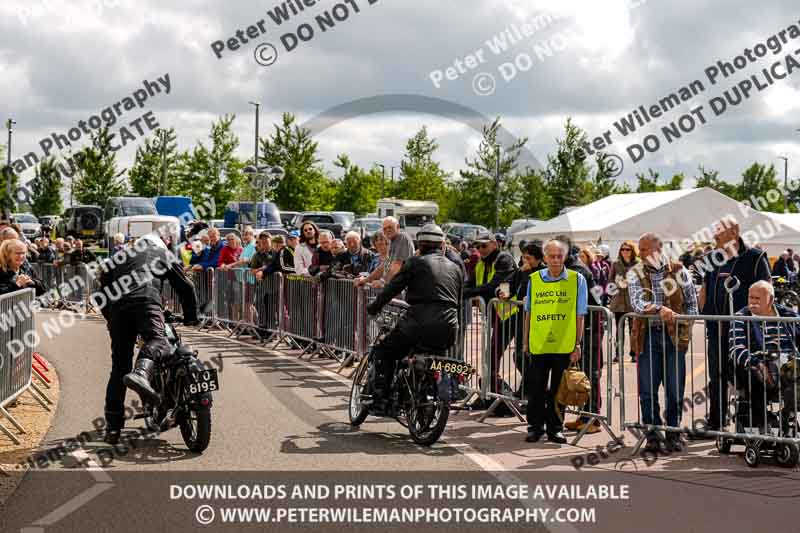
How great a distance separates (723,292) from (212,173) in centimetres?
5114

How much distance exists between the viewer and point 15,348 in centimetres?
981

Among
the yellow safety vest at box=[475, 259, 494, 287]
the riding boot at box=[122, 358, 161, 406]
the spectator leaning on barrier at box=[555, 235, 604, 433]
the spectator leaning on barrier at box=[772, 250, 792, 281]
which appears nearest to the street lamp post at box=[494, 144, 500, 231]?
the spectator leaning on barrier at box=[772, 250, 792, 281]

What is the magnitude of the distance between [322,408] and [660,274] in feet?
12.3

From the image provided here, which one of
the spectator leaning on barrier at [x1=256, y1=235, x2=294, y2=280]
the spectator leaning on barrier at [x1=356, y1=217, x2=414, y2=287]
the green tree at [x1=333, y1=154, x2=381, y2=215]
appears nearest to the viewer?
the spectator leaning on barrier at [x1=356, y1=217, x2=414, y2=287]

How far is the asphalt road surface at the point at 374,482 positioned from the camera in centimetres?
607

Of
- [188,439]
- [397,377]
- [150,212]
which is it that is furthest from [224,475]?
[150,212]

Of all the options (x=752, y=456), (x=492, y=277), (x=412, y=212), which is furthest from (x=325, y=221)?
(x=752, y=456)

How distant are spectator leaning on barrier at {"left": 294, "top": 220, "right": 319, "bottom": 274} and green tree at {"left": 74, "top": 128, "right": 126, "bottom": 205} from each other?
45.9 m

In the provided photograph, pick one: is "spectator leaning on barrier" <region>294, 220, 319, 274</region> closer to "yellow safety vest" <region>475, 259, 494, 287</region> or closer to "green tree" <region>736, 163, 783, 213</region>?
"yellow safety vest" <region>475, 259, 494, 287</region>

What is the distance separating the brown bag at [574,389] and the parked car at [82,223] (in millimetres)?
43649

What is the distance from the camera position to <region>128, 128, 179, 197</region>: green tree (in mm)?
59469

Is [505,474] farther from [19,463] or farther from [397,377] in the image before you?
[19,463]

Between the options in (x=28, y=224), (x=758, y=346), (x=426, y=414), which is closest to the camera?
(x=758, y=346)

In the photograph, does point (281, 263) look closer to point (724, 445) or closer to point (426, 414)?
point (426, 414)
